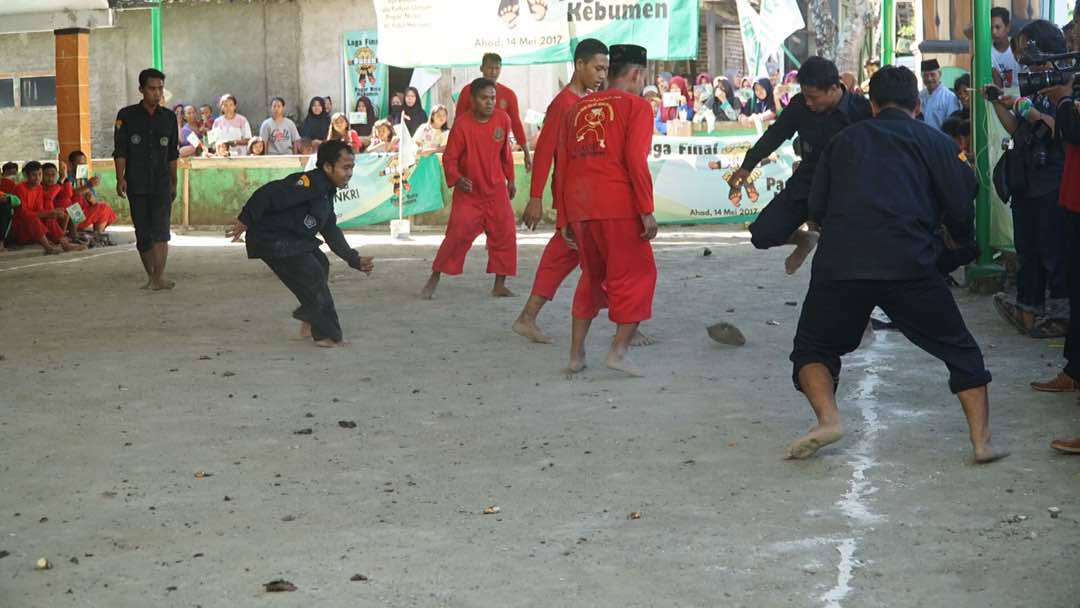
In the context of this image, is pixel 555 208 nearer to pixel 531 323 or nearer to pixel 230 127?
pixel 531 323

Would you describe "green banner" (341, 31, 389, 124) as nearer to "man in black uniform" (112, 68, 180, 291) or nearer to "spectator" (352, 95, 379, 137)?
"spectator" (352, 95, 379, 137)

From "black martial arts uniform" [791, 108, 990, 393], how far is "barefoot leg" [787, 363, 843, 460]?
0.43ft

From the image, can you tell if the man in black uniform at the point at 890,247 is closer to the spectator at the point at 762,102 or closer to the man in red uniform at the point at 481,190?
the man in red uniform at the point at 481,190

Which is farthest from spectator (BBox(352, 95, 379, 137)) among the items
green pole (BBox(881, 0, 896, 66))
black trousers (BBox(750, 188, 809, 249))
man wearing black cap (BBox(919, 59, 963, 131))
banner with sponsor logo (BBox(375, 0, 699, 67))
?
black trousers (BBox(750, 188, 809, 249))

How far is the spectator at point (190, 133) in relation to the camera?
2114 cm

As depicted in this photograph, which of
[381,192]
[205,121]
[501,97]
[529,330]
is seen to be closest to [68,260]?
[381,192]

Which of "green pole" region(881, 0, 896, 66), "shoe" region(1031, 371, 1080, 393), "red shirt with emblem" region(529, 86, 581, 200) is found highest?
"green pole" region(881, 0, 896, 66)

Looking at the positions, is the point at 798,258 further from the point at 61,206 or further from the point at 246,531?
the point at 61,206

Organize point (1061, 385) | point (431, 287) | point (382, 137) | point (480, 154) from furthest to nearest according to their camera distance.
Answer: point (382, 137) → point (431, 287) → point (480, 154) → point (1061, 385)

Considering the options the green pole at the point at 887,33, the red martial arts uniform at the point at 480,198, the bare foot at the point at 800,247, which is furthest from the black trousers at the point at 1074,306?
the green pole at the point at 887,33

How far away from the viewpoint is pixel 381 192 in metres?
19.5

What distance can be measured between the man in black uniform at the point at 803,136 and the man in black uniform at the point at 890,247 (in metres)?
1.54

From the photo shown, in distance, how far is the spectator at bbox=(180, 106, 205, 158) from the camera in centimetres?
2114

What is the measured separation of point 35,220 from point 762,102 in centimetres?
902
